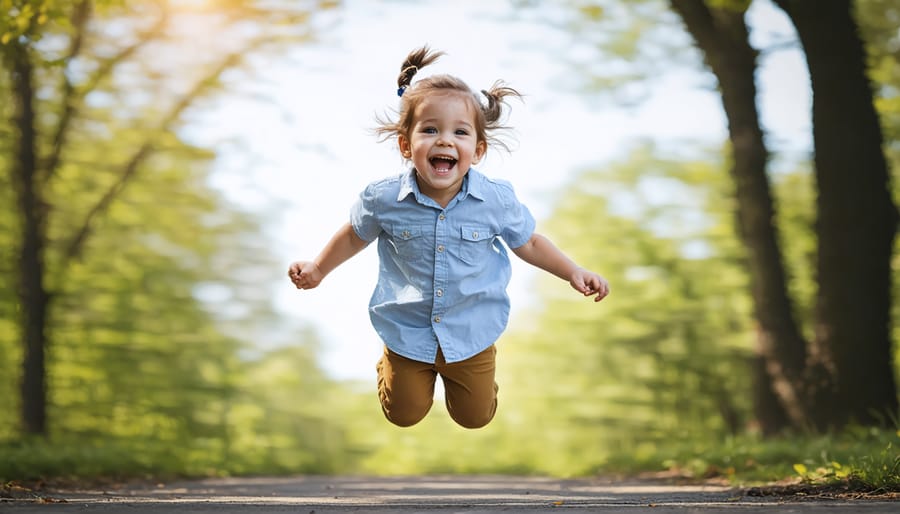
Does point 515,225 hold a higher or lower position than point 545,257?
higher

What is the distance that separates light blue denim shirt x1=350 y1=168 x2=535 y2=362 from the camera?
202 inches

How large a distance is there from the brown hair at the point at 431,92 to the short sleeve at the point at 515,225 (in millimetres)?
299

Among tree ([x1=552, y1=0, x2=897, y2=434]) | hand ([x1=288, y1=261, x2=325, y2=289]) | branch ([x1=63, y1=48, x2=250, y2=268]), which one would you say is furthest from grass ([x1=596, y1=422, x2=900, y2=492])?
branch ([x1=63, y1=48, x2=250, y2=268])

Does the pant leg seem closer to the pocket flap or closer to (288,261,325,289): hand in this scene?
the pocket flap

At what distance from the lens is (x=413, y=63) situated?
5520mm

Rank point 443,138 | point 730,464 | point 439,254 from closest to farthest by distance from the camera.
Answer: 1. point 443,138
2. point 439,254
3. point 730,464

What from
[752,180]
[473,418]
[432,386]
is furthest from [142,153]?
[473,418]

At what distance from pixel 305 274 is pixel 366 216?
0.44m

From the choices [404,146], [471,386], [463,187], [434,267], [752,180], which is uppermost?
[752,180]

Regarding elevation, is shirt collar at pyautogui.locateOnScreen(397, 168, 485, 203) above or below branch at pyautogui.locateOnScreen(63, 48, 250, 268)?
below

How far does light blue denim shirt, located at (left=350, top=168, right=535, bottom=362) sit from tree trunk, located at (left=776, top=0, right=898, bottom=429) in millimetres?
5881

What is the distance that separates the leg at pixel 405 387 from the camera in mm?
5242

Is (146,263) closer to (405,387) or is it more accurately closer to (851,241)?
(851,241)

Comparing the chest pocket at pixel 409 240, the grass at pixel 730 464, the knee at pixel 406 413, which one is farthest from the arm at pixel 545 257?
the grass at pixel 730 464
